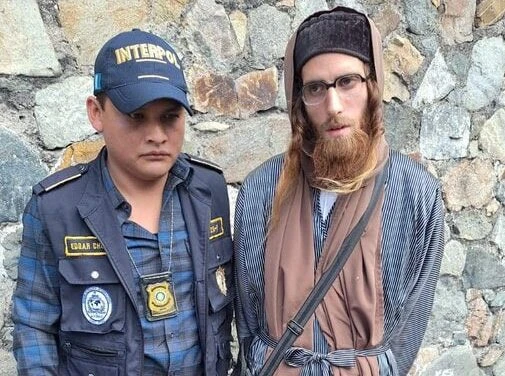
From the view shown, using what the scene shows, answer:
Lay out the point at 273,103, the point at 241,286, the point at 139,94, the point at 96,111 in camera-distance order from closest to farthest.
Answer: the point at 139,94 < the point at 96,111 < the point at 241,286 < the point at 273,103

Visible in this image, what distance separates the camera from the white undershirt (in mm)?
1575

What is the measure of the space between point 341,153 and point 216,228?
34cm

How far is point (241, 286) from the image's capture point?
5.43 ft

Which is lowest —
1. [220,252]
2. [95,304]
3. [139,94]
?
[95,304]

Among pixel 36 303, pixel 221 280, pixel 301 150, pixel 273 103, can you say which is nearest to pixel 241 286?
pixel 221 280

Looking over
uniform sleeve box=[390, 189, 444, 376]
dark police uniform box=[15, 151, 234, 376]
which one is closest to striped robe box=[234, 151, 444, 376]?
uniform sleeve box=[390, 189, 444, 376]

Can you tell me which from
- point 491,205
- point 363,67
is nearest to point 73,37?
point 363,67

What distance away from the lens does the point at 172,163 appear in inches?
56.7

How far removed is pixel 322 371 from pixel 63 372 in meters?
0.56

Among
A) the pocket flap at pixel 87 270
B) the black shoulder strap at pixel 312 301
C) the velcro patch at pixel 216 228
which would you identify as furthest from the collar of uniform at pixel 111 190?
the black shoulder strap at pixel 312 301

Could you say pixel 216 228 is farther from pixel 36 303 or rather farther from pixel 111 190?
pixel 36 303

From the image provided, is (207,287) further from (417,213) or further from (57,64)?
(57,64)

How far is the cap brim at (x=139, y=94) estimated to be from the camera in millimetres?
1331

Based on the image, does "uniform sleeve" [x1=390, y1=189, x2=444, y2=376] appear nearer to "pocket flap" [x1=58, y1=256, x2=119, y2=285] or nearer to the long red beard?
the long red beard
